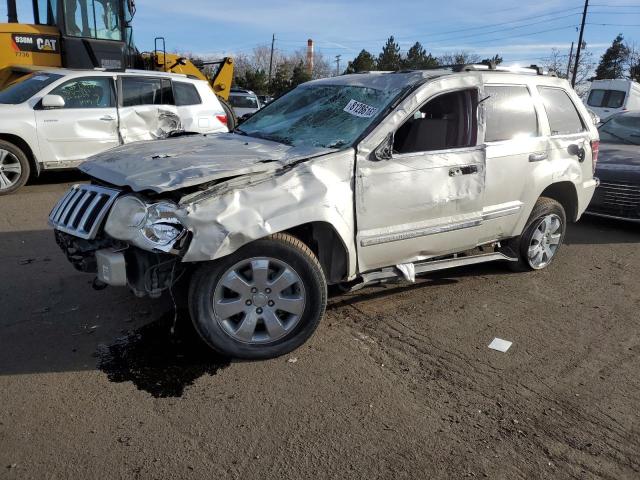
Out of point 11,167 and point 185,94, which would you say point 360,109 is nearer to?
point 11,167

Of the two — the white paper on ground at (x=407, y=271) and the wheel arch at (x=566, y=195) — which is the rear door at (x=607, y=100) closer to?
the wheel arch at (x=566, y=195)

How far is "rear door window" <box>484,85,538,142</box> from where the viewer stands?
4656 millimetres

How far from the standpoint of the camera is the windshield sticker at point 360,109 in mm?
4079


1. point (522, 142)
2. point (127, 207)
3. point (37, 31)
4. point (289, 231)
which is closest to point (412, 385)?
point (289, 231)

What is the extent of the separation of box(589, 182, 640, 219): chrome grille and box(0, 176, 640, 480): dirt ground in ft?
9.52

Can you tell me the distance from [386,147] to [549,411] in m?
2.00

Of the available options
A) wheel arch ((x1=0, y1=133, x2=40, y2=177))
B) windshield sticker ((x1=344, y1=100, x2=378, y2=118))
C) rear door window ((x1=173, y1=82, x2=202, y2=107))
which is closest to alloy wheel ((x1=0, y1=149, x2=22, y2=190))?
wheel arch ((x1=0, y1=133, x2=40, y2=177))

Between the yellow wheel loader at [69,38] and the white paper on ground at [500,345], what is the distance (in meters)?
7.69

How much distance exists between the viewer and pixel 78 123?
8281 mm

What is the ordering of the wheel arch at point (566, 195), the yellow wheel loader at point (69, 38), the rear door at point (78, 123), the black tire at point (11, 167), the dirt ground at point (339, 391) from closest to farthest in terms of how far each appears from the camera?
1. the dirt ground at point (339, 391)
2. the wheel arch at point (566, 195)
3. the black tire at point (11, 167)
4. the rear door at point (78, 123)
5. the yellow wheel loader at point (69, 38)

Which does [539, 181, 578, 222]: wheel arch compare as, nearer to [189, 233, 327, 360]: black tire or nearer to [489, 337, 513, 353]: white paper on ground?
[489, 337, 513, 353]: white paper on ground

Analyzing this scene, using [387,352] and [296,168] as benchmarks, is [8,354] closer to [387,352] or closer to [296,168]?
[296,168]

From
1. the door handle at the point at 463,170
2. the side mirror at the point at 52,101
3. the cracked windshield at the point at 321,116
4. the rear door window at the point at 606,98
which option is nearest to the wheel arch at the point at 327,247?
the cracked windshield at the point at 321,116

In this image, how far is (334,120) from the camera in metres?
4.27
